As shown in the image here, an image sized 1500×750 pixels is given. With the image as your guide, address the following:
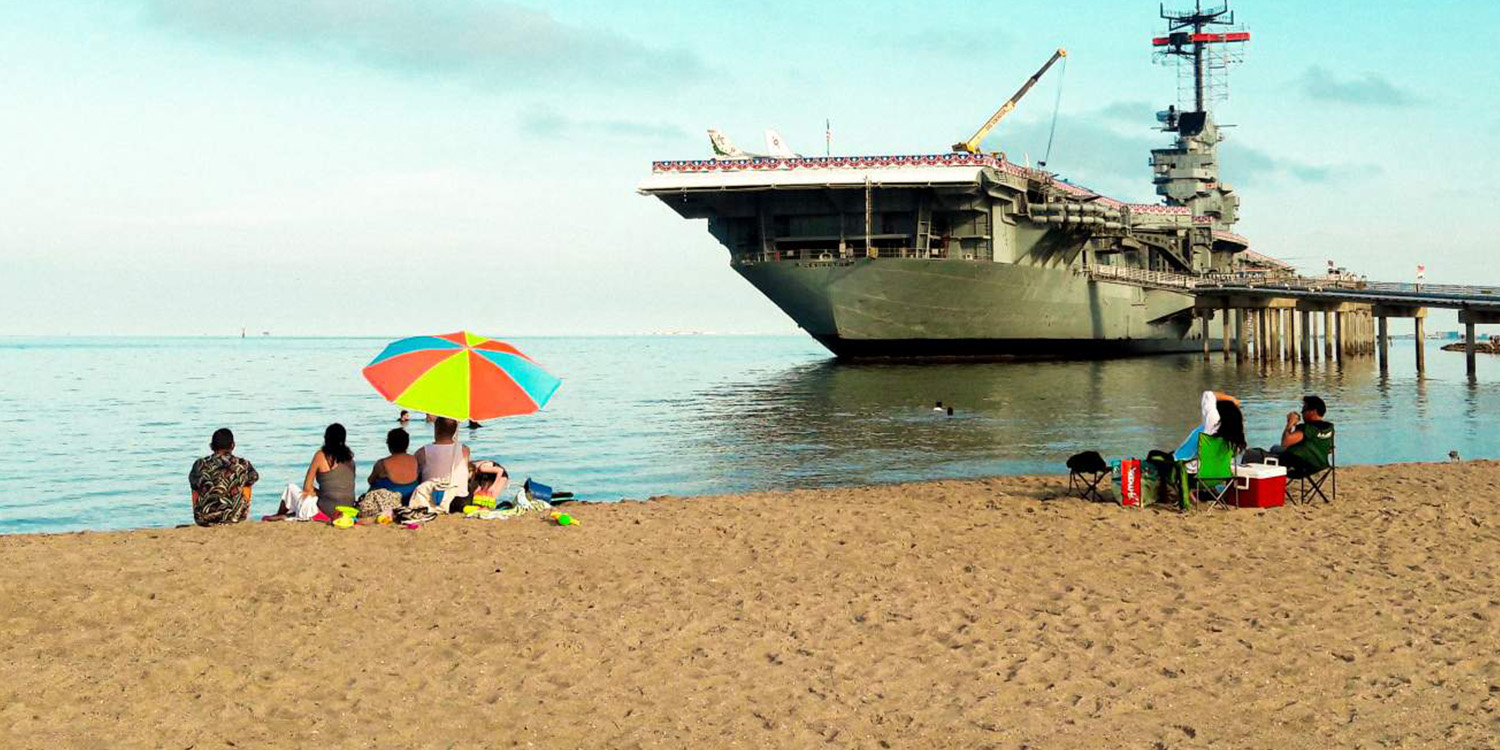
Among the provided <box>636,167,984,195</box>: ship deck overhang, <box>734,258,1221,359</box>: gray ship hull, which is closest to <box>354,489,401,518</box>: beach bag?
<box>636,167,984,195</box>: ship deck overhang

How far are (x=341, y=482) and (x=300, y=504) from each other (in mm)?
541

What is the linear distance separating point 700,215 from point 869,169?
10.4 m

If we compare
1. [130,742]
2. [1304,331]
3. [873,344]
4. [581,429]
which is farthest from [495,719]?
[1304,331]

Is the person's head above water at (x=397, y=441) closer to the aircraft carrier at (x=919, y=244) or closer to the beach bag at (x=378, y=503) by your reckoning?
the beach bag at (x=378, y=503)

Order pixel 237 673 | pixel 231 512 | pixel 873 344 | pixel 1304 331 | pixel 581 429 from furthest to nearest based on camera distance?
1. pixel 1304 331
2. pixel 873 344
3. pixel 581 429
4. pixel 231 512
5. pixel 237 673

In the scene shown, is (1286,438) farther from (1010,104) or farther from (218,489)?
(1010,104)

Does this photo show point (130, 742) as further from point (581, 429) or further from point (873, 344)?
point (873, 344)

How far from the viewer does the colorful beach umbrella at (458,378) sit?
39.0 ft

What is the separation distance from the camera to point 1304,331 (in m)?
67.9

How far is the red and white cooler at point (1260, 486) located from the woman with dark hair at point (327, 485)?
994cm

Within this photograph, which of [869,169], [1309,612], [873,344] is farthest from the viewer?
[873,344]

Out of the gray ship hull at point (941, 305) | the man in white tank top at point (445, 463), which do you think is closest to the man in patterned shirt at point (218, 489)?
the man in white tank top at point (445, 463)

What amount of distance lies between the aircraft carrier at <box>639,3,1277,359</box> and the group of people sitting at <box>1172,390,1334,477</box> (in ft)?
123

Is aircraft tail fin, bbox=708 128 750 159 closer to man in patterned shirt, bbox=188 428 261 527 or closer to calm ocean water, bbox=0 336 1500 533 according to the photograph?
calm ocean water, bbox=0 336 1500 533
